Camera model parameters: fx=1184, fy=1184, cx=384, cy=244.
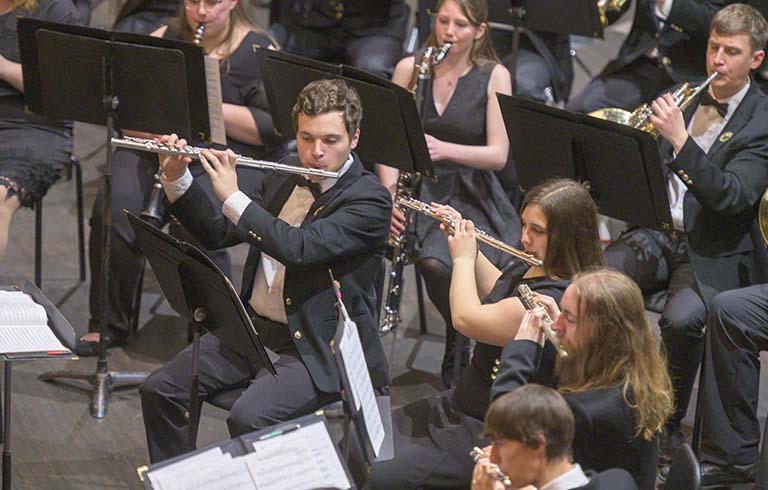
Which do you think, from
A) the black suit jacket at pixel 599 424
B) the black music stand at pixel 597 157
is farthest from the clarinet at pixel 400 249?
the black suit jacket at pixel 599 424

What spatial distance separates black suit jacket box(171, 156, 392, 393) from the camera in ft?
11.6

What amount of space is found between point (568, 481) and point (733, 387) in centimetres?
168

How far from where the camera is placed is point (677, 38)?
516 centimetres

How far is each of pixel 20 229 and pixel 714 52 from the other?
137 inches

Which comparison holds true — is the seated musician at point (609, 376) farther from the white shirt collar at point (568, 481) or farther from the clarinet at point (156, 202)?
the clarinet at point (156, 202)

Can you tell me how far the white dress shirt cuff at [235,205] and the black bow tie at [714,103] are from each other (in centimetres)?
183

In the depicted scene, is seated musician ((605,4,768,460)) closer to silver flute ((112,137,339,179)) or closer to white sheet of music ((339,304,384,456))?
silver flute ((112,137,339,179))

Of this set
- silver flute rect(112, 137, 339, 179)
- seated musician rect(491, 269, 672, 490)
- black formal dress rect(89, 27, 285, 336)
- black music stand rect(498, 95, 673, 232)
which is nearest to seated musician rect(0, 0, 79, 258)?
black formal dress rect(89, 27, 285, 336)

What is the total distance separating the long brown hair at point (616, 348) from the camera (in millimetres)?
2844

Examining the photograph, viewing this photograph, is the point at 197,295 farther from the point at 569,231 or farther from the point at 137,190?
the point at 137,190

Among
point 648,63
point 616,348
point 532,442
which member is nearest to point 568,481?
point 532,442

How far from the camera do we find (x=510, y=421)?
8.12 feet

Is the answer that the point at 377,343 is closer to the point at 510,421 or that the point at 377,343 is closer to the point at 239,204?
the point at 239,204

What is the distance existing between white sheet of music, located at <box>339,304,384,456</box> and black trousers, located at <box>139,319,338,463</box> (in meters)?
0.65
